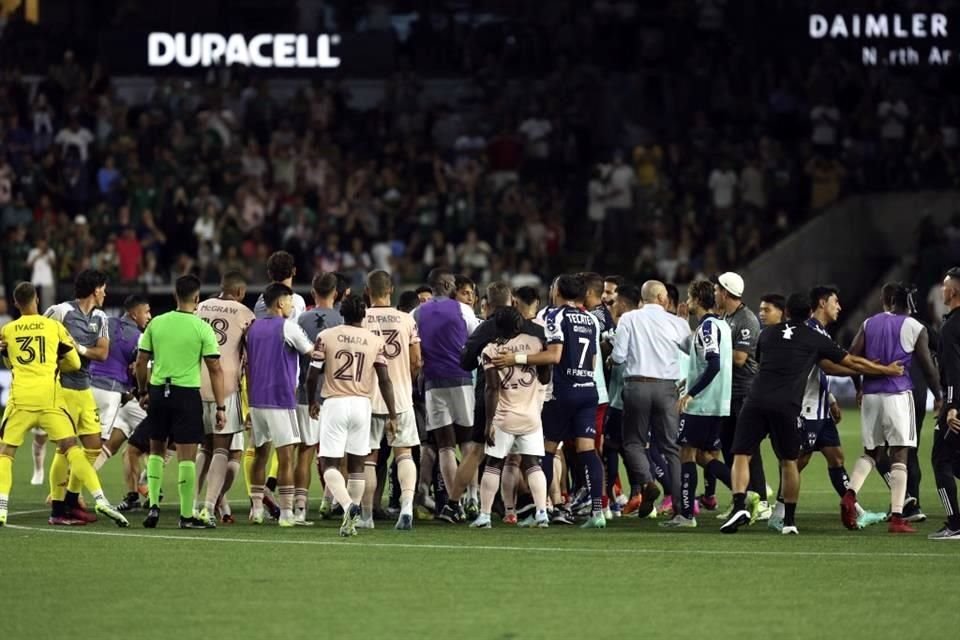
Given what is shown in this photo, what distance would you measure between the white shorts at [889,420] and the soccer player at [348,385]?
449 cm

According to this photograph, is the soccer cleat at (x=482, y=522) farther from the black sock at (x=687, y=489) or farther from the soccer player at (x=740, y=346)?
the soccer player at (x=740, y=346)

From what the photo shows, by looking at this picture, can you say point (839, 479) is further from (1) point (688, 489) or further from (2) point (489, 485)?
(2) point (489, 485)

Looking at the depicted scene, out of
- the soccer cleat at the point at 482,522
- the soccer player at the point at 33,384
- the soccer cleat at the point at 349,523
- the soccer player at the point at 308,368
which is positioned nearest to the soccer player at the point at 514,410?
the soccer cleat at the point at 482,522

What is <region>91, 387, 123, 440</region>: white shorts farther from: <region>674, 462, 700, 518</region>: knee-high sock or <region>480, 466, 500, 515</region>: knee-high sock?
<region>674, 462, 700, 518</region>: knee-high sock

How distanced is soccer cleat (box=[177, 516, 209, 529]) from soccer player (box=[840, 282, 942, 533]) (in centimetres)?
574

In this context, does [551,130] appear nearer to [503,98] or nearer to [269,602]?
[503,98]

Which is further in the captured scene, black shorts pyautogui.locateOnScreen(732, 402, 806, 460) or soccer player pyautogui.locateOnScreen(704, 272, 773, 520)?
soccer player pyautogui.locateOnScreen(704, 272, 773, 520)

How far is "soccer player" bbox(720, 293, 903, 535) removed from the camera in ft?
52.9

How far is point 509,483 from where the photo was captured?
1714 cm

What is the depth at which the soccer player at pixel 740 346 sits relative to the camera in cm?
1758

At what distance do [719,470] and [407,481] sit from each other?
3061 millimetres

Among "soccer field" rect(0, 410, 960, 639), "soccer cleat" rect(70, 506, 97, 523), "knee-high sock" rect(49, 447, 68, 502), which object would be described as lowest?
"soccer field" rect(0, 410, 960, 639)

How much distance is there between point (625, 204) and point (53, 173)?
1091 cm

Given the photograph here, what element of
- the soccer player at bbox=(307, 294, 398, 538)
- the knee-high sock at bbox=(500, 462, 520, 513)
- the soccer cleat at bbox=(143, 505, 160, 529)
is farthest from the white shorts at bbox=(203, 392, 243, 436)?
the knee-high sock at bbox=(500, 462, 520, 513)
